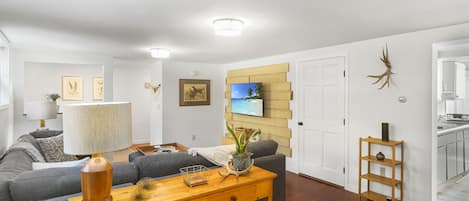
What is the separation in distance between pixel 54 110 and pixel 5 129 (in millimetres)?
647

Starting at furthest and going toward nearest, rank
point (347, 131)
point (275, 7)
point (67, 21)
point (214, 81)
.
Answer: point (214, 81) → point (347, 131) → point (67, 21) → point (275, 7)

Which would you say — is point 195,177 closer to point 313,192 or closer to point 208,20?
point 208,20

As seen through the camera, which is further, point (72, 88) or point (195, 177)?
point (72, 88)

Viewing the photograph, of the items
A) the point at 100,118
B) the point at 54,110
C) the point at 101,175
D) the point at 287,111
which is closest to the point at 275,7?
the point at 100,118

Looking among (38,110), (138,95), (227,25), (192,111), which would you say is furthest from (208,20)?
(138,95)

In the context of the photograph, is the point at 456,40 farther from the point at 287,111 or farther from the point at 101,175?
the point at 101,175

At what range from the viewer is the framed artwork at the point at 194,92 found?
5.91 m

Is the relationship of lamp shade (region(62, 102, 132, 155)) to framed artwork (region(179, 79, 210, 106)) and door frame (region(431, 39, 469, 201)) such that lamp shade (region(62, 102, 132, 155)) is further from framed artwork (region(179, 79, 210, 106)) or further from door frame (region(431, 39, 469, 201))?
framed artwork (region(179, 79, 210, 106))

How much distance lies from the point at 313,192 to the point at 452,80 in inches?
84.9

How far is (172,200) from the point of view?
1.59 m

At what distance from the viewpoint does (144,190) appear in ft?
5.38

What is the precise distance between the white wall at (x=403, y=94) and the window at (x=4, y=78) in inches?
188

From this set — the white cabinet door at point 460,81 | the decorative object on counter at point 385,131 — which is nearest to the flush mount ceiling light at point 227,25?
the decorative object on counter at point 385,131

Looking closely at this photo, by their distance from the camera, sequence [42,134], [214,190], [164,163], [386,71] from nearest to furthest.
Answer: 1. [214,190]
2. [164,163]
3. [386,71]
4. [42,134]
